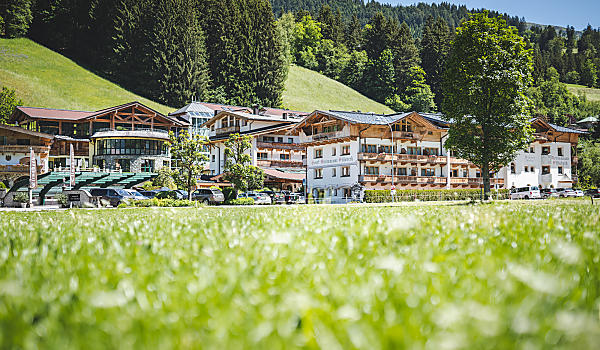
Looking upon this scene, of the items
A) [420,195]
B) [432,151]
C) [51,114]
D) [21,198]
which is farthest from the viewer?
[51,114]

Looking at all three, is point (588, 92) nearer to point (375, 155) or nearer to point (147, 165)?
point (375, 155)

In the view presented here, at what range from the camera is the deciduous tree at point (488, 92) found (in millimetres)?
37531

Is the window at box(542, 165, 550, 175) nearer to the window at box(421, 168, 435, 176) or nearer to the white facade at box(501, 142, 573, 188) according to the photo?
the white facade at box(501, 142, 573, 188)

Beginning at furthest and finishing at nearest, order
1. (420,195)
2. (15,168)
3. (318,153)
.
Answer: (318,153) < (15,168) < (420,195)

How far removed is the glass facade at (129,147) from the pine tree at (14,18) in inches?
2266

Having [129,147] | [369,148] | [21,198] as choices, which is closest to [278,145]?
[369,148]

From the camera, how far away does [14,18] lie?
12094 centimetres

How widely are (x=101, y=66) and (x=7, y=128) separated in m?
61.3

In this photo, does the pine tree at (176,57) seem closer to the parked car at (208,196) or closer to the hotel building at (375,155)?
the hotel building at (375,155)

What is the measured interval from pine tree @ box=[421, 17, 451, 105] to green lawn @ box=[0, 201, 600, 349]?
167332 millimetres

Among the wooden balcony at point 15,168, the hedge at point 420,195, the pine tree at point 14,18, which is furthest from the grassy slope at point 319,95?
the wooden balcony at point 15,168

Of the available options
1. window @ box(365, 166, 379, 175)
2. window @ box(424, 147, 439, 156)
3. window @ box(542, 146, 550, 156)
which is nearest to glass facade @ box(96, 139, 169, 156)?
window @ box(365, 166, 379, 175)

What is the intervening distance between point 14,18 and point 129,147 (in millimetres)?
63544

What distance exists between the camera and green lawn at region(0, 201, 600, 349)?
2.36 meters
